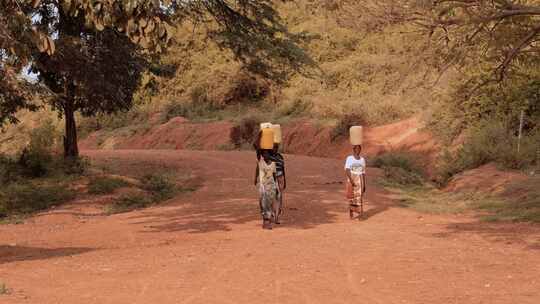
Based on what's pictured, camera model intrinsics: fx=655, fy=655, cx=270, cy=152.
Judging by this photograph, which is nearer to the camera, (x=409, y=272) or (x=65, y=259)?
(x=409, y=272)

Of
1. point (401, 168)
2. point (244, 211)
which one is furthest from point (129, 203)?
point (401, 168)

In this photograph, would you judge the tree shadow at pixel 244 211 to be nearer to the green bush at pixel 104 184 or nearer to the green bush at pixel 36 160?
the green bush at pixel 104 184

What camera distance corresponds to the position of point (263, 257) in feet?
26.7

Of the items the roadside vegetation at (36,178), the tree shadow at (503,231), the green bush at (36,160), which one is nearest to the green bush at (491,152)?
the tree shadow at (503,231)

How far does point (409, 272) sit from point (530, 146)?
11.4 meters

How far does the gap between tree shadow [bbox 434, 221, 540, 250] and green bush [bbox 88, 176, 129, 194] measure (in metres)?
8.82

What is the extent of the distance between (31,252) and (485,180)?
37.4ft

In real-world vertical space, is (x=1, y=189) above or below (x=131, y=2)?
below

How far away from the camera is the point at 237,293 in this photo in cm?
619

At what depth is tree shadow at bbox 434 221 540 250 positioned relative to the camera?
9.59 metres

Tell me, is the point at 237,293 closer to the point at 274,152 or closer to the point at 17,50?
the point at 17,50

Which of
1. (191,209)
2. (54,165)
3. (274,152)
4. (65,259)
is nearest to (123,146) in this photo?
(54,165)

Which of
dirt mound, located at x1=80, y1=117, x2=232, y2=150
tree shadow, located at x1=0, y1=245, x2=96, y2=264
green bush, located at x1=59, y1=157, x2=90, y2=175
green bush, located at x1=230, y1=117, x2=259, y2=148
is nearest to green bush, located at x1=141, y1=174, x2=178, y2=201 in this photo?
green bush, located at x1=59, y1=157, x2=90, y2=175

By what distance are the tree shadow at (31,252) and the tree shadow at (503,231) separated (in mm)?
5578
